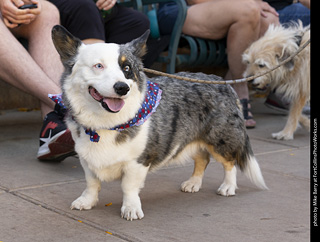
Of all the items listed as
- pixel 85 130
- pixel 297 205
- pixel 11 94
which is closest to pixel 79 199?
pixel 85 130

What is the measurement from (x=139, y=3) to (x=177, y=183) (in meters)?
2.53

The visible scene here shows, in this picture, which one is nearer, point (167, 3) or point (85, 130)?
point (85, 130)

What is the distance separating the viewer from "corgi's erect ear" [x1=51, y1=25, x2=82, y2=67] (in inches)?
106

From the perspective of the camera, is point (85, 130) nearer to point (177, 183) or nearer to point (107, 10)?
point (177, 183)

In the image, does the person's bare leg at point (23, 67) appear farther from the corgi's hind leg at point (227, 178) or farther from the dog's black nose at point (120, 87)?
the dog's black nose at point (120, 87)

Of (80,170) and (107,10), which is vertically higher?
(107,10)

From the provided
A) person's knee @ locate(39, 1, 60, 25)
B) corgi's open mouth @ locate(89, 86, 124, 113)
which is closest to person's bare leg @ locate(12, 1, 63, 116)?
person's knee @ locate(39, 1, 60, 25)

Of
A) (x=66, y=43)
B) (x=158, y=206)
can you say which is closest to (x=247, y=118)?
(x=158, y=206)

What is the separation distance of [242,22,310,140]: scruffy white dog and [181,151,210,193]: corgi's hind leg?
2030 mm

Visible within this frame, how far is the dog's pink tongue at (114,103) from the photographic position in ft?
8.34

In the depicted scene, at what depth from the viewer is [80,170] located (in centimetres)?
369

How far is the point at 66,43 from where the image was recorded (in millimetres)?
2713

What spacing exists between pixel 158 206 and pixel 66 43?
42.8 inches

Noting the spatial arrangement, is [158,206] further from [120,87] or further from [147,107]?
[120,87]
